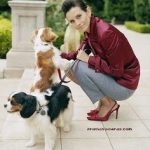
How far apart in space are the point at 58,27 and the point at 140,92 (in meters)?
5.28

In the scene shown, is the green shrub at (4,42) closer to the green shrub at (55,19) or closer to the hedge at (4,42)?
the hedge at (4,42)

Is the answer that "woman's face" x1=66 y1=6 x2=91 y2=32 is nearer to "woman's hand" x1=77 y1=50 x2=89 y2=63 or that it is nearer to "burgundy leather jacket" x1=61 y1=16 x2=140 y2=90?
"burgundy leather jacket" x1=61 y1=16 x2=140 y2=90

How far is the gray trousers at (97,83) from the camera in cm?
435

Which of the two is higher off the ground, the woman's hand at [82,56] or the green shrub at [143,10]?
the woman's hand at [82,56]

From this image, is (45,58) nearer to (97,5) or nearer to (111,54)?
(111,54)

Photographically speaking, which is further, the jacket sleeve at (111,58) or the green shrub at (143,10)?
the green shrub at (143,10)

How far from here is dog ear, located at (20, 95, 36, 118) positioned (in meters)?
3.46

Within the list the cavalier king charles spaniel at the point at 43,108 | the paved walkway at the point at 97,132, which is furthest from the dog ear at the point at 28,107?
the paved walkway at the point at 97,132

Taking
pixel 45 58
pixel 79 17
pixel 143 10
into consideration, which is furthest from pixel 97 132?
pixel 143 10

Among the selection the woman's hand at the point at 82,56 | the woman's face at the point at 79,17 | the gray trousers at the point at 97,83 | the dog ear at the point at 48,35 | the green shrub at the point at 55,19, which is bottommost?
the green shrub at the point at 55,19

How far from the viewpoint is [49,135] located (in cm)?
367

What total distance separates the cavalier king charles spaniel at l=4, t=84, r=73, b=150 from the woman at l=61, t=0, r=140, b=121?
0.48 metres

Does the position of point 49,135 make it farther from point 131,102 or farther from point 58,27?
point 58,27

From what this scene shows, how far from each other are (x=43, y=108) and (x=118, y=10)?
23368 millimetres
